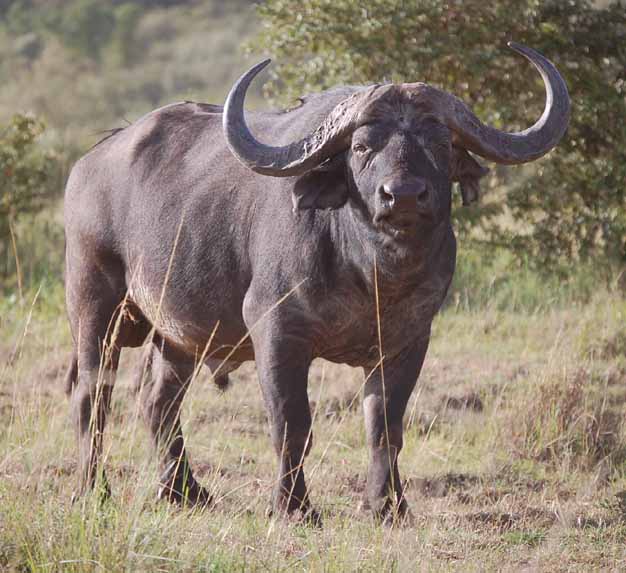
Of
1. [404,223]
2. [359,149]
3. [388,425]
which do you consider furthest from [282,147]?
[388,425]

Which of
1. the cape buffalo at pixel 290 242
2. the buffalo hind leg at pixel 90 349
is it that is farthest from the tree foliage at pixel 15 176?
the cape buffalo at pixel 290 242

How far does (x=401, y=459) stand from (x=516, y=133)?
7.12ft

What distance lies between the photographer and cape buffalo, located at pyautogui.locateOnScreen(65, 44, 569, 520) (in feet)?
16.6

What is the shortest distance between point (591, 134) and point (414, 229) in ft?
13.9

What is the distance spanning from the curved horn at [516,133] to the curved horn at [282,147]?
0.44m

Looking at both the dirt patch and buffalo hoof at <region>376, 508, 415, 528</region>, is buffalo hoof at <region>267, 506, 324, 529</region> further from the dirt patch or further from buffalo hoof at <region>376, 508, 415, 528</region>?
the dirt patch

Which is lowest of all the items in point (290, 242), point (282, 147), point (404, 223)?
point (290, 242)

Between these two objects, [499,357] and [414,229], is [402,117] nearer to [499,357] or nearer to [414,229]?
[414,229]

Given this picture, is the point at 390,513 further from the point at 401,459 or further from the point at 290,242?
the point at 401,459

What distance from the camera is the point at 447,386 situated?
7.78 m

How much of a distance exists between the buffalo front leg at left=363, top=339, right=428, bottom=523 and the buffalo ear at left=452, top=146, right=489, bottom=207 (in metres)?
0.74

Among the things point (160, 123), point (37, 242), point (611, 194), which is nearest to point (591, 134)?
point (611, 194)

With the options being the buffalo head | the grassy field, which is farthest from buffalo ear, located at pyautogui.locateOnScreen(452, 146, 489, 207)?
the grassy field

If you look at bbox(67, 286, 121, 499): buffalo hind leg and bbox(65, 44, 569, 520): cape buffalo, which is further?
bbox(67, 286, 121, 499): buffalo hind leg
